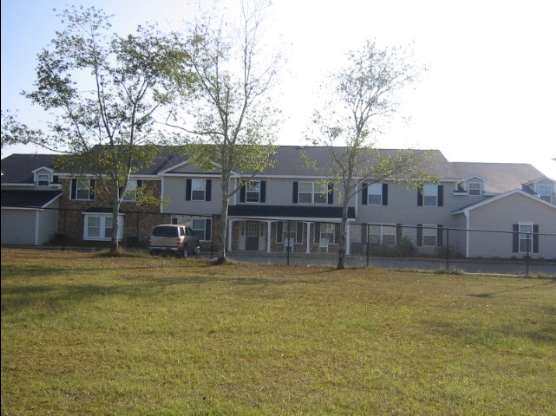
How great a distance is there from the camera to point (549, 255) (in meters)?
34.2

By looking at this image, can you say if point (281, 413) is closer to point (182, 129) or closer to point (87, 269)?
point (87, 269)

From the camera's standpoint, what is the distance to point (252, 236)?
121 feet

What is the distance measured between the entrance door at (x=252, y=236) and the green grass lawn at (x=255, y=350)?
22391mm

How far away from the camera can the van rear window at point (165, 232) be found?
26858 millimetres

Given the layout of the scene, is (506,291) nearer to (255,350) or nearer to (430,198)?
(255,350)

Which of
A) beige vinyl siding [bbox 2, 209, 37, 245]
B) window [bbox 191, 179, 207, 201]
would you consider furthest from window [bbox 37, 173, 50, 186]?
beige vinyl siding [bbox 2, 209, 37, 245]

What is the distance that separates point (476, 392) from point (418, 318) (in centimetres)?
460

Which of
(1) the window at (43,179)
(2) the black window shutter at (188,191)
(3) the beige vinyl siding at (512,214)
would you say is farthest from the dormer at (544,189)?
(1) the window at (43,179)

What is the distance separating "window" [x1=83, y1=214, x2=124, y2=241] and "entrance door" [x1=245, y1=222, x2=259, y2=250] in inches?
324

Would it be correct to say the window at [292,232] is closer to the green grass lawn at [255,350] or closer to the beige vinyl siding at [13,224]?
the green grass lawn at [255,350]

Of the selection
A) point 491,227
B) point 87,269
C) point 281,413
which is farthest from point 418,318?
point 491,227

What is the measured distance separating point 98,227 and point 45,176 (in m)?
6.06

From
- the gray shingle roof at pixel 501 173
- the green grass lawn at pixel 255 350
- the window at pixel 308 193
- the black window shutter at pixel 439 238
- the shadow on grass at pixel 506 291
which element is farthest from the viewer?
the gray shingle roof at pixel 501 173

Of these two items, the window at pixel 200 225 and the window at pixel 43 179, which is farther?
the window at pixel 43 179
